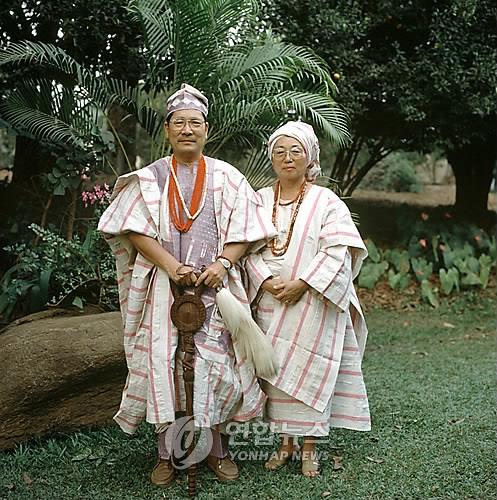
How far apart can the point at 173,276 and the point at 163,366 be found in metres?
0.42

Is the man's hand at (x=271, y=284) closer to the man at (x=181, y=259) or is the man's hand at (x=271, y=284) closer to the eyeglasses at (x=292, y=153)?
the man at (x=181, y=259)

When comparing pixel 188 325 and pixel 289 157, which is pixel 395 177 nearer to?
pixel 289 157

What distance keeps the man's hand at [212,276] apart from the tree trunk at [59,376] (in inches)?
39.4

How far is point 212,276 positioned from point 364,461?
1385mm

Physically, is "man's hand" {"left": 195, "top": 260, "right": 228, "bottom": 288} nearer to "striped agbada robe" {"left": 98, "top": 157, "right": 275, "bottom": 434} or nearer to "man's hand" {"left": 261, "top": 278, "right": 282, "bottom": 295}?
"striped agbada robe" {"left": 98, "top": 157, "right": 275, "bottom": 434}

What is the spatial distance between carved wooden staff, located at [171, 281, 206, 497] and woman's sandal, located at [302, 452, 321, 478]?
592 mm

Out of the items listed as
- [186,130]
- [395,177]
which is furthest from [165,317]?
[395,177]

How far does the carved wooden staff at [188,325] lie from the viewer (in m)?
3.37

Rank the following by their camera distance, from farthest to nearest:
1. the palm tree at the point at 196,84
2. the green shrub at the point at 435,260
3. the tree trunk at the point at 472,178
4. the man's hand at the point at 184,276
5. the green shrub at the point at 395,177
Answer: the green shrub at the point at 395,177 < the tree trunk at the point at 472,178 < the green shrub at the point at 435,260 < the palm tree at the point at 196,84 < the man's hand at the point at 184,276

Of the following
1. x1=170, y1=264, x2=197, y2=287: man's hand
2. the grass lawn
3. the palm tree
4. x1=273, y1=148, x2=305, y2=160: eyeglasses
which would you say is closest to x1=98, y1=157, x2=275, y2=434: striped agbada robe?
x1=170, y1=264, x2=197, y2=287: man's hand

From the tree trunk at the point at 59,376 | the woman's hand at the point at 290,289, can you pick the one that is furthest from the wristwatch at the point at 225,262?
the tree trunk at the point at 59,376

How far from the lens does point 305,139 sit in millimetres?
3551

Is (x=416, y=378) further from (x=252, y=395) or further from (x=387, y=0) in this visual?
(x=387, y=0)

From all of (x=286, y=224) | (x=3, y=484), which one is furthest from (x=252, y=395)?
(x=3, y=484)
